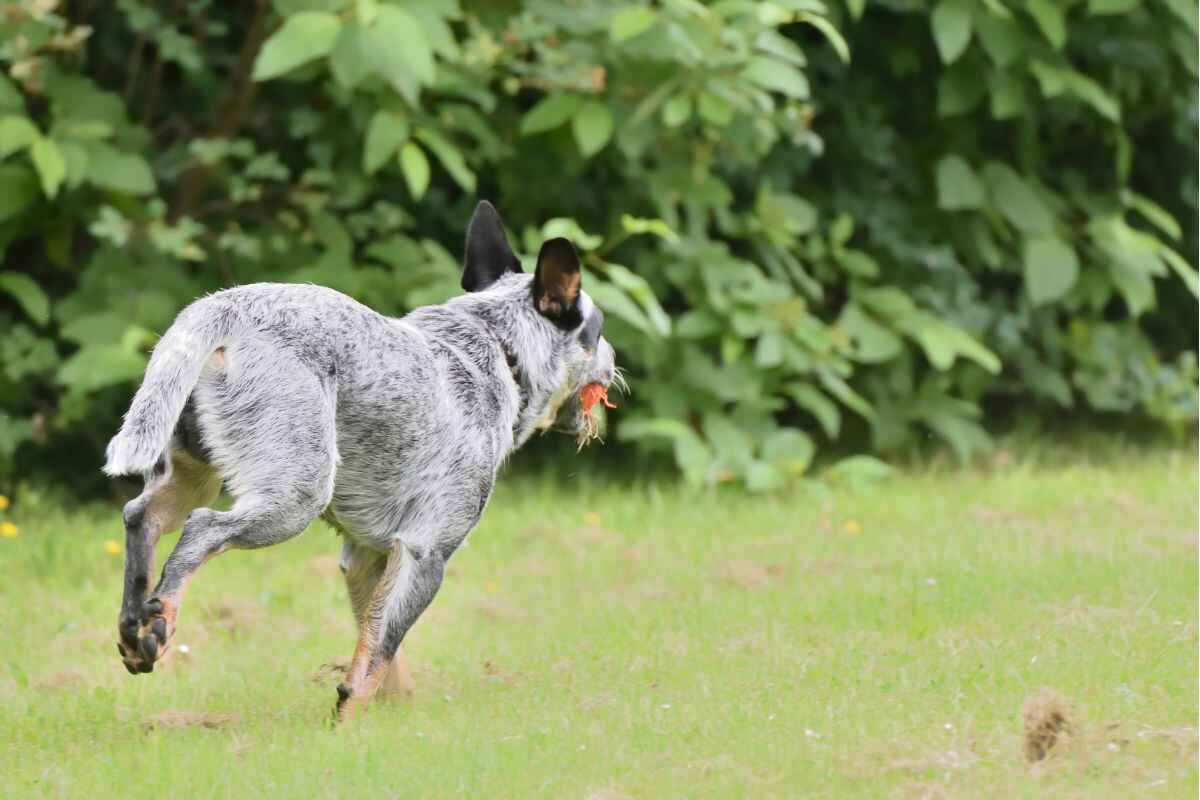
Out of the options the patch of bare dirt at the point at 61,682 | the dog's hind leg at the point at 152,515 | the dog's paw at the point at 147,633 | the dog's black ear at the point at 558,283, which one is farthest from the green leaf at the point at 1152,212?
the dog's paw at the point at 147,633

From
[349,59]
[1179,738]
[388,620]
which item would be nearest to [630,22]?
[349,59]

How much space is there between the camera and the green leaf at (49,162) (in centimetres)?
673

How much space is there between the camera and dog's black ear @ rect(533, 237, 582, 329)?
16.2ft

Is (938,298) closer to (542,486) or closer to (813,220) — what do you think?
(813,220)

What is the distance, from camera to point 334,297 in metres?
4.60

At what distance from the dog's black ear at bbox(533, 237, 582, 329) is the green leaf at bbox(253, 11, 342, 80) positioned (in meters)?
2.07

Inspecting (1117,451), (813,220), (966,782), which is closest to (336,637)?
(966,782)

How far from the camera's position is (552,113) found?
24.7ft

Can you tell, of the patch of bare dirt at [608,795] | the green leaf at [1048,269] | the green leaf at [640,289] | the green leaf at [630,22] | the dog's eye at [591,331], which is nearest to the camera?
the patch of bare dirt at [608,795]

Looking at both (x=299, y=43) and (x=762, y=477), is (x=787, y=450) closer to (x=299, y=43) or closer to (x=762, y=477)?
(x=762, y=477)

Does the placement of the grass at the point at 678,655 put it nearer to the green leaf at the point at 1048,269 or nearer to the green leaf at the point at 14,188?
the green leaf at the point at 1048,269

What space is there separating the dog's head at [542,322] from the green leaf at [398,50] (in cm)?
129

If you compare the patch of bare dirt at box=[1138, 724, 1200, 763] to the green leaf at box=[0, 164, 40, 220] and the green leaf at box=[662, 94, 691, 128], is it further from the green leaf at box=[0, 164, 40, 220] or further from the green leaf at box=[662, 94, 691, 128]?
the green leaf at box=[0, 164, 40, 220]

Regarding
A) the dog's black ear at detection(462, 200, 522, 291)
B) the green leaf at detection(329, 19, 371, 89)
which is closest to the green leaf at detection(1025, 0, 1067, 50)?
the green leaf at detection(329, 19, 371, 89)
